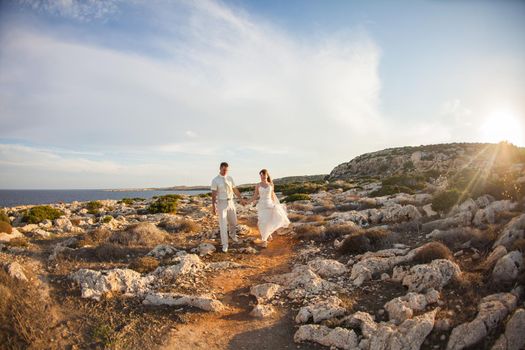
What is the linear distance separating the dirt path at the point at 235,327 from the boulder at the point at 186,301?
20cm

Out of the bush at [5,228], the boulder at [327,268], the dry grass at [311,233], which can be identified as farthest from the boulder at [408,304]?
the bush at [5,228]

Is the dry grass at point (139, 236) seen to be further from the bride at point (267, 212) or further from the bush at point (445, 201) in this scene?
the bush at point (445, 201)

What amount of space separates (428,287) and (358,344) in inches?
99.6

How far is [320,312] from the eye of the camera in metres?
7.20

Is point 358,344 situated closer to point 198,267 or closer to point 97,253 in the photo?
point 198,267

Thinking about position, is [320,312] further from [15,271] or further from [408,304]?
[15,271]

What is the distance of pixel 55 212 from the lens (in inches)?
798

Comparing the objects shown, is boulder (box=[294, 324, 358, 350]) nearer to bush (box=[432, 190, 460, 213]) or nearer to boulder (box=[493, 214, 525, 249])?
boulder (box=[493, 214, 525, 249])

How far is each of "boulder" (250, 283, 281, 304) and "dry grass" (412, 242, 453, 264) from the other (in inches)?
151

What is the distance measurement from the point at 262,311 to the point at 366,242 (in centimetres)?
533

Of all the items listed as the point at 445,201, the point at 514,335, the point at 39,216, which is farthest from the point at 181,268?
the point at 39,216

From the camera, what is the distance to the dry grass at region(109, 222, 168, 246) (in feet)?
42.6

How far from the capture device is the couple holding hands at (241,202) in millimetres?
12352

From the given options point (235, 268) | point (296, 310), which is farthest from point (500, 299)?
point (235, 268)
